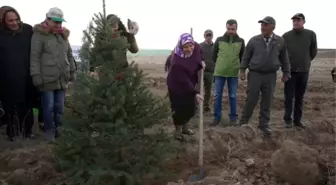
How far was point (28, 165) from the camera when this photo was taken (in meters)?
5.41

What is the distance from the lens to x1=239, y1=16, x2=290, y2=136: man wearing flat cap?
640 centimetres

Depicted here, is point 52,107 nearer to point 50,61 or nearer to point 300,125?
point 50,61

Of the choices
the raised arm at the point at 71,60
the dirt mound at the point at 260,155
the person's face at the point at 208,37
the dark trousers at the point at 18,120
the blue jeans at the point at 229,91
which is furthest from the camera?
the person's face at the point at 208,37

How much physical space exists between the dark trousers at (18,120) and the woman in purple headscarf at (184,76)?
235 centimetres

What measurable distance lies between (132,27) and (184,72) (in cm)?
107

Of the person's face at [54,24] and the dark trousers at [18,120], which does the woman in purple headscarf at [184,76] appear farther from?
the dark trousers at [18,120]

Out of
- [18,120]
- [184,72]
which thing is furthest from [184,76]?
[18,120]

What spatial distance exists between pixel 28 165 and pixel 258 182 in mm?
3229

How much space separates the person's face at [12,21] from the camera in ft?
17.7

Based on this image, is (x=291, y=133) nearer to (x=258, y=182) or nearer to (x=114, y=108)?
(x=258, y=182)

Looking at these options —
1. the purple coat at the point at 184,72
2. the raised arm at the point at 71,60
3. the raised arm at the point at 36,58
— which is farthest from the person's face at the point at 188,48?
the raised arm at the point at 36,58

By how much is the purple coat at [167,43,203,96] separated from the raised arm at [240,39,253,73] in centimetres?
111

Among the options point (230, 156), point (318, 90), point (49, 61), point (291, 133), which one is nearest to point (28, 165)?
point (49, 61)

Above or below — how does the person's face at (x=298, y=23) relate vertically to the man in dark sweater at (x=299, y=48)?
above
